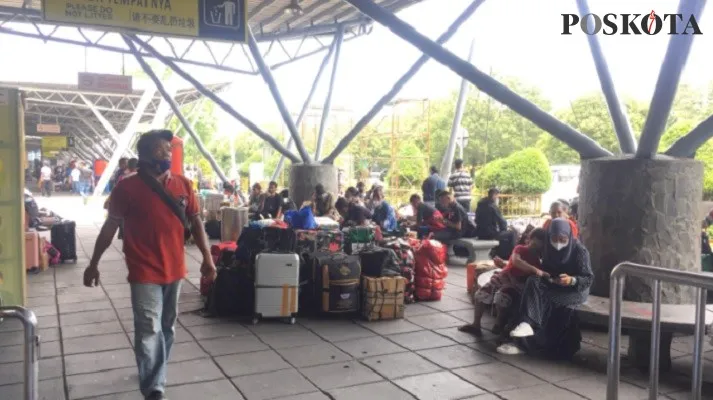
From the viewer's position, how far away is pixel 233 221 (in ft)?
40.4

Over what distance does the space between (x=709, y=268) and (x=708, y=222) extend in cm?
135

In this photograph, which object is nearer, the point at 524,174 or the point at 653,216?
the point at 653,216

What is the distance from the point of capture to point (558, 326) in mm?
5375

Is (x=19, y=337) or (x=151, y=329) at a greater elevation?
(x=151, y=329)

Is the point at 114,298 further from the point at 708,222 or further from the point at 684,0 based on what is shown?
the point at 708,222

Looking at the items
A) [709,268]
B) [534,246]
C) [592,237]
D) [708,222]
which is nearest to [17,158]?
[534,246]

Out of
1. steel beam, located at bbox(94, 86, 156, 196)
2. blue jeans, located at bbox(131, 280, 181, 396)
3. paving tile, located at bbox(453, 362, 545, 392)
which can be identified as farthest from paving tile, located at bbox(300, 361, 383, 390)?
steel beam, located at bbox(94, 86, 156, 196)

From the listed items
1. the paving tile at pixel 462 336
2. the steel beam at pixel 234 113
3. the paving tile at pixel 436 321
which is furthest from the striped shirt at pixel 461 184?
the paving tile at pixel 462 336

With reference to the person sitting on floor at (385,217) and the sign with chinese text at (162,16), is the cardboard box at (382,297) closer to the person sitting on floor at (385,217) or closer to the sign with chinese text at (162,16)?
the person sitting on floor at (385,217)

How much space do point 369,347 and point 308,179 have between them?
8.09m

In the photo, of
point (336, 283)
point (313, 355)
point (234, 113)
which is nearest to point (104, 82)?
point (234, 113)

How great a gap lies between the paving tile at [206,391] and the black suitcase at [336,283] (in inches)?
80.4

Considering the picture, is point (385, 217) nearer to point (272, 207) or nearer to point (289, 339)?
point (272, 207)

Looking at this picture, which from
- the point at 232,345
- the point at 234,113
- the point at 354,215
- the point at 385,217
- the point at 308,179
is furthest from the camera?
the point at 234,113
